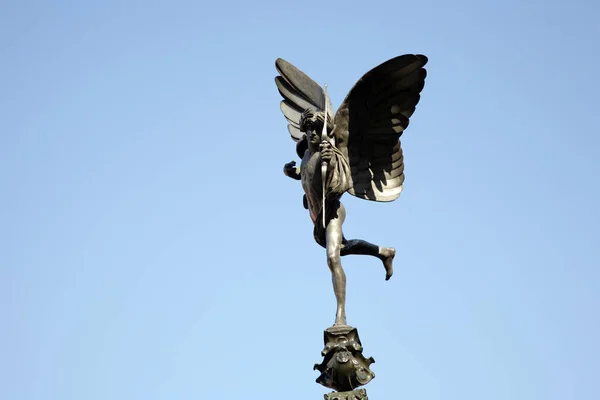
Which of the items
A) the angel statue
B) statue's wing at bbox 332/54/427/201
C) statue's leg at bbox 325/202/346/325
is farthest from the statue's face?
statue's leg at bbox 325/202/346/325

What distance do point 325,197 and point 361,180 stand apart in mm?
1100

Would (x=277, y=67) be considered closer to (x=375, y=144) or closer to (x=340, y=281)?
(x=375, y=144)

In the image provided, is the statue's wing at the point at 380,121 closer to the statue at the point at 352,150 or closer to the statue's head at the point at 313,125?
the statue at the point at 352,150

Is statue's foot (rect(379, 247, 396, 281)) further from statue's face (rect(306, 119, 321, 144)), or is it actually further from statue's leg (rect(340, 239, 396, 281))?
statue's face (rect(306, 119, 321, 144))

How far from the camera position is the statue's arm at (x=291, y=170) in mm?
16270

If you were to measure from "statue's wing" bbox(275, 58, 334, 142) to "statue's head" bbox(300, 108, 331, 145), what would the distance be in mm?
1146

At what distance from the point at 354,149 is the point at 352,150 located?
0.04 metres

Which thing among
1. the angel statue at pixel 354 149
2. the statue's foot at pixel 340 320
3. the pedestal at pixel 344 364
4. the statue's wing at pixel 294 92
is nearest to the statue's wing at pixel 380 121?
the angel statue at pixel 354 149

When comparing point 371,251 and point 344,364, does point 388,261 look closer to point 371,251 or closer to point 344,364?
point 371,251

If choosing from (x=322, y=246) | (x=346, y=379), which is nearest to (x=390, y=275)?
(x=322, y=246)

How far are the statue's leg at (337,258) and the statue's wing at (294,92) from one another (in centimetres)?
197

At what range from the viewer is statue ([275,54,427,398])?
15266mm

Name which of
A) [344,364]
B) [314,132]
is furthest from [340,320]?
[314,132]

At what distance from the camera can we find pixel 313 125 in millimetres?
15562
